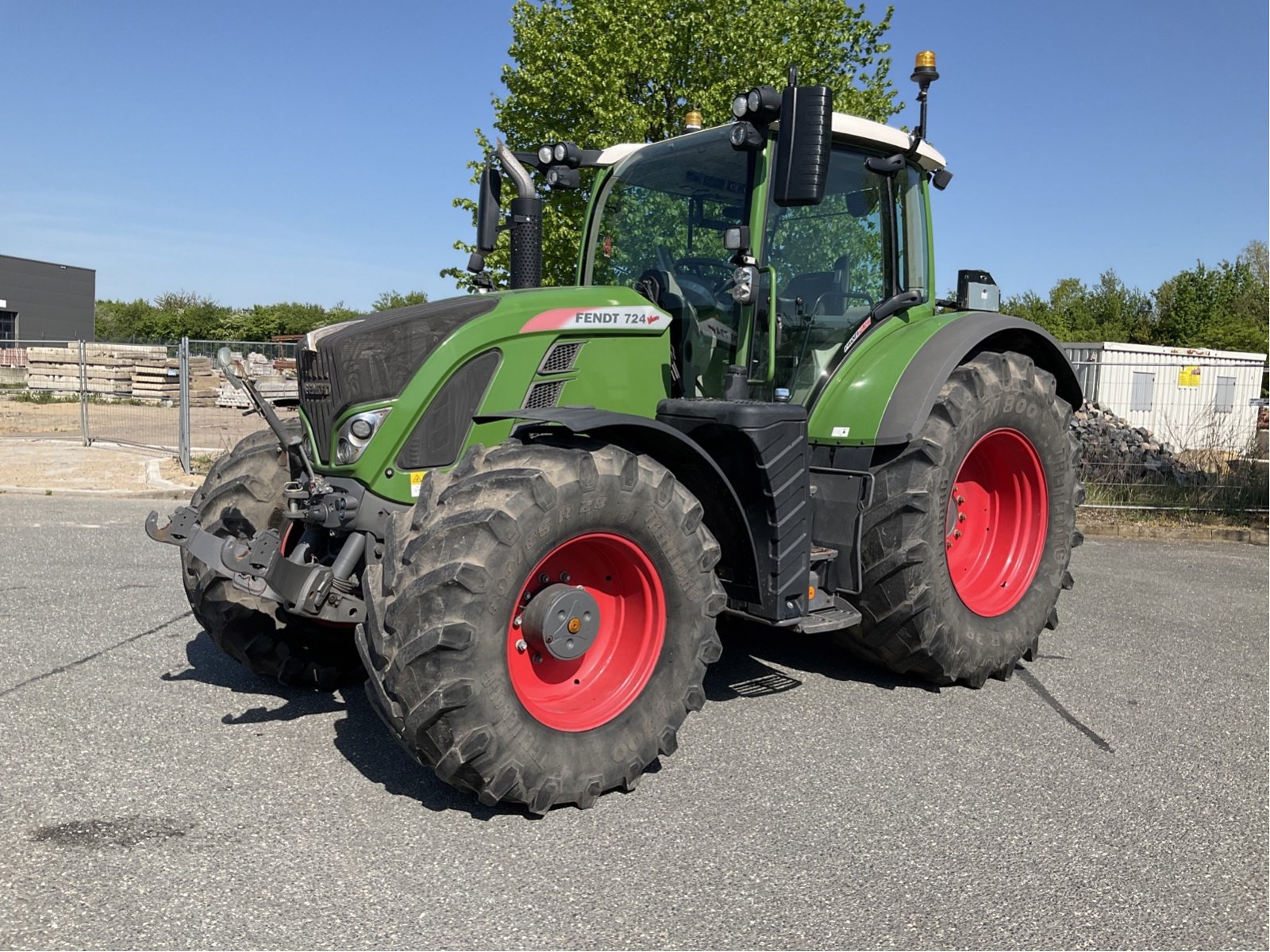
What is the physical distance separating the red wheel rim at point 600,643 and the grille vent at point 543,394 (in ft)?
1.98

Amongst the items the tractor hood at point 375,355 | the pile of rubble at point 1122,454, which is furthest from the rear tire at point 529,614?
the pile of rubble at point 1122,454

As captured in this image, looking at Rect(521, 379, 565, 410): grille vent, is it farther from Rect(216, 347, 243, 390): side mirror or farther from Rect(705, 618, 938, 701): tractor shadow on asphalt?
Rect(705, 618, 938, 701): tractor shadow on asphalt

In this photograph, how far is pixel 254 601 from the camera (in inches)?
178

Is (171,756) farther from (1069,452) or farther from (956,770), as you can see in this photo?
(1069,452)

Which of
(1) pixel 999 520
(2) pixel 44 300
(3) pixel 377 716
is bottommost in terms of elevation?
(3) pixel 377 716

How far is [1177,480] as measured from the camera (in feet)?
37.2

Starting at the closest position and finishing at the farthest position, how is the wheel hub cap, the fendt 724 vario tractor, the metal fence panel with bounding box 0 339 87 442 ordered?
the fendt 724 vario tractor → the wheel hub cap → the metal fence panel with bounding box 0 339 87 442

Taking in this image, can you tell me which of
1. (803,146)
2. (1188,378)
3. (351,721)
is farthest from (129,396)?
(803,146)

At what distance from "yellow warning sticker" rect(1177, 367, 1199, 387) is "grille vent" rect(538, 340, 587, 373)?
11.4 metres

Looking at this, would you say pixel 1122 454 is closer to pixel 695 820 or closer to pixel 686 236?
pixel 686 236

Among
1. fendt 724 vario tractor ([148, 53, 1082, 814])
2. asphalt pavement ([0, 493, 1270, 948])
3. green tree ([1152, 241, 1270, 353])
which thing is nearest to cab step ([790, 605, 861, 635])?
fendt 724 vario tractor ([148, 53, 1082, 814])

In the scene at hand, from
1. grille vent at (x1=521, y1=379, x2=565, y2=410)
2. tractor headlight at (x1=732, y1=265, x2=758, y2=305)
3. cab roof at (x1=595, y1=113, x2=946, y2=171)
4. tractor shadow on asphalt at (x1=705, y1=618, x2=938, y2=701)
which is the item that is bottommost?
tractor shadow on asphalt at (x1=705, y1=618, x2=938, y2=701)

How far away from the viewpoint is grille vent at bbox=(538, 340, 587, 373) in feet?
13.5

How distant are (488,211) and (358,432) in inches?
69.3
